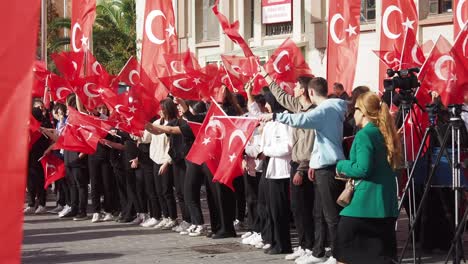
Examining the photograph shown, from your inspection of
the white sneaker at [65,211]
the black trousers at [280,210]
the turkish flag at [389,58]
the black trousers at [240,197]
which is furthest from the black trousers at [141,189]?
the turkish flag at [389,58]

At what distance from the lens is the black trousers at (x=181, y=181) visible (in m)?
13.2

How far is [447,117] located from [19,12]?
6455 millimetres

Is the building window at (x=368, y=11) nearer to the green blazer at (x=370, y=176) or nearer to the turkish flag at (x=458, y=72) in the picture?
the turkish flag at (x=458, y=72)

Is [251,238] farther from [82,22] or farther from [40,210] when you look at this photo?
[82,22]

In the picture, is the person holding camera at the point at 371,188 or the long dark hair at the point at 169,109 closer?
the person holding camera at the point at 371,188

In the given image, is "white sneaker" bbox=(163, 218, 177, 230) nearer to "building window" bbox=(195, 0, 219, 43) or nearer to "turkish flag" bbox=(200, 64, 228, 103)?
"turkish flag" bbox=(200, 64, 228, 103)

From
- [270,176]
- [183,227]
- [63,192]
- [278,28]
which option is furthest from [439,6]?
[270,176]

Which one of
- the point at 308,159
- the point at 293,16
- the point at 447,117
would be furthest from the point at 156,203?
the point at 293,16

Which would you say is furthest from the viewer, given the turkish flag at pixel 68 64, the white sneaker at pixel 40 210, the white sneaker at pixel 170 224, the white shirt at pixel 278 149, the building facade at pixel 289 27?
the building facade at pixel 289 27

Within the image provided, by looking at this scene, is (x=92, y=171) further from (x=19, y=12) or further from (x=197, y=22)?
(x=197, y=22)

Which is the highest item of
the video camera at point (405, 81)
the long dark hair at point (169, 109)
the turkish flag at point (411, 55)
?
the turkish flag at point (411, 55)

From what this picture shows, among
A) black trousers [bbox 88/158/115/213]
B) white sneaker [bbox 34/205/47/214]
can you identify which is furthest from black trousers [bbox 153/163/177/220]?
white sneaker [bbox 34/205/47/214]

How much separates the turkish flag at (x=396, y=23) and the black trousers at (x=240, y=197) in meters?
2.43

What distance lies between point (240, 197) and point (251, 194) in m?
1.14
